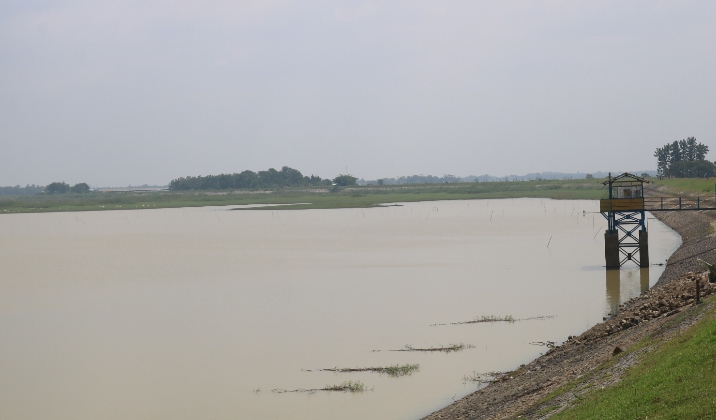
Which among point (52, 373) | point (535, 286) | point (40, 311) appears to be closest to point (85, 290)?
point (40, 311)

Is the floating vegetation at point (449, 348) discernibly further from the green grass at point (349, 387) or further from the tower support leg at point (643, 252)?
the tower support leg at point (643, 252)

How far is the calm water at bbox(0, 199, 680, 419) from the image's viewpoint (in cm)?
1858

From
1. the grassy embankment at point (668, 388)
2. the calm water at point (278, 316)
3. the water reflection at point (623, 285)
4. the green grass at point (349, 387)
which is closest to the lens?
the grassy embankment at point (668, 388)

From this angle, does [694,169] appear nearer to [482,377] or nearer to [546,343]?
[546,343]

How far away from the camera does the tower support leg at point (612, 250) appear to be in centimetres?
3675

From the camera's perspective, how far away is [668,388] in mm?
10547

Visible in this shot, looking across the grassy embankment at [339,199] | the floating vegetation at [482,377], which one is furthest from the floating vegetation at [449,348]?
the grassy embankment at [339,199]

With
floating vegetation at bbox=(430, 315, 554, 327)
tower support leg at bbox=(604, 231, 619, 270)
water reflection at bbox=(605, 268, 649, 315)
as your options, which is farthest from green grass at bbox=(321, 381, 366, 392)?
tower support leg at bbox=(604, 231, 619, 270)

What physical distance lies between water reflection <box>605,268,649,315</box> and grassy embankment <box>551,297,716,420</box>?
1345 centimetres

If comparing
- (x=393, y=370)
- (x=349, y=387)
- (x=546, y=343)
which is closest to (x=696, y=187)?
(x=546, y=343)

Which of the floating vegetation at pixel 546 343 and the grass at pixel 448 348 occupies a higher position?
the floating vegetation at pixel 546 343

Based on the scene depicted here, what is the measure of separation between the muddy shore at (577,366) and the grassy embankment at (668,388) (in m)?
0.67

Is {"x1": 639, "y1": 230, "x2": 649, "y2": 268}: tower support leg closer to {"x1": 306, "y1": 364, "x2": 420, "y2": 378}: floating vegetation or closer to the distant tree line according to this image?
{"x1": 306, "y1": 364, "x2": 420, "y2": 378}: floating vegetation

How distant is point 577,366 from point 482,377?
136 inches
